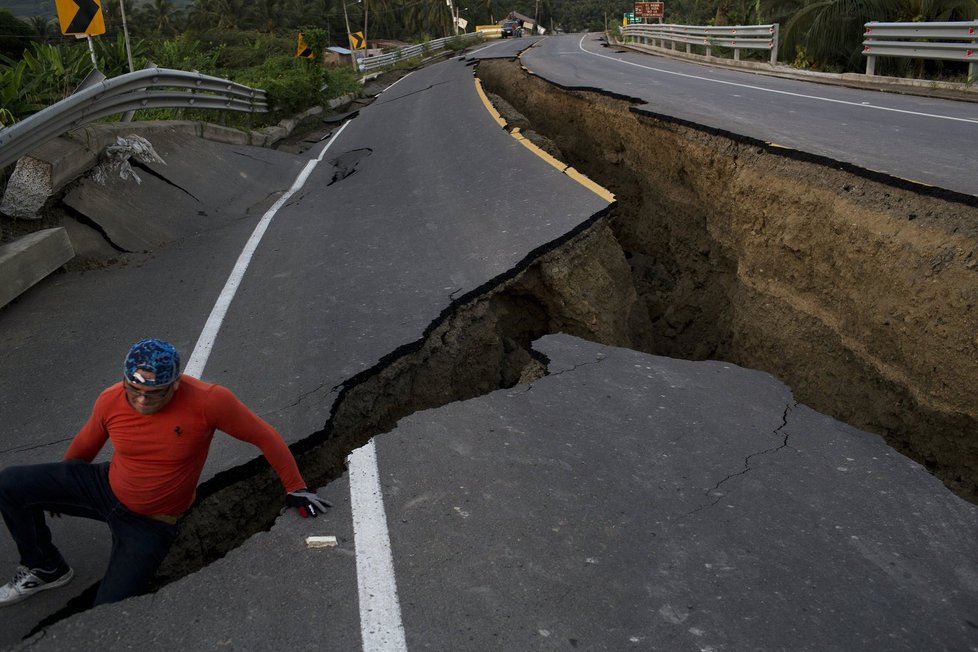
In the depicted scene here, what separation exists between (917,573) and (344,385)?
10.7 ft

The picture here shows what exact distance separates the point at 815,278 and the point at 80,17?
9.62m

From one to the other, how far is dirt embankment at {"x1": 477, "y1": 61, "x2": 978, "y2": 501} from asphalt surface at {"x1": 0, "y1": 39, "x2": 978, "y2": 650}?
0.96 meters

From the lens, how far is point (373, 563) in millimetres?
3420

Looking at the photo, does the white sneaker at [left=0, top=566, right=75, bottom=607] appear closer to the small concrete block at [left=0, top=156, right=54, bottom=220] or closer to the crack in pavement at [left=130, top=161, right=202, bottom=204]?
the small concrete block at [left=0, top=156, right=54, bottom=220]

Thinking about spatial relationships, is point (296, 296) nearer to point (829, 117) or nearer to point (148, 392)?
point (148, 392)

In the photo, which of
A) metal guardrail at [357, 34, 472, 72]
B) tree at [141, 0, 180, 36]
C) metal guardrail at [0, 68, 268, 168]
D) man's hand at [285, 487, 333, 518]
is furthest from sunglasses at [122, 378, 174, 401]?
tree at [141, 0, 180, 36]

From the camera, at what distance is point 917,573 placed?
11.0ft

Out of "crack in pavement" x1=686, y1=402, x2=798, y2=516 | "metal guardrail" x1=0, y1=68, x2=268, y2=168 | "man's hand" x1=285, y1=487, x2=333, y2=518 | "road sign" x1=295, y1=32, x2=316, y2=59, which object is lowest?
"crack in pavement" x1=686, y1=402, x2=798, y2=516

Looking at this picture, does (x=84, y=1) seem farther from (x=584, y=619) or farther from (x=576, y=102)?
(x=584, y=619)

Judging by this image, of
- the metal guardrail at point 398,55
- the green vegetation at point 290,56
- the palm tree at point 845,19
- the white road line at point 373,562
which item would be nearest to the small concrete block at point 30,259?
the green vegetation at point 290,56

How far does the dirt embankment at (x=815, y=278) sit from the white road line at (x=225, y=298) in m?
3.24

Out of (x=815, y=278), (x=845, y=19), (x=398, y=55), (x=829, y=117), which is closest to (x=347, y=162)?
(x=829, y=117)

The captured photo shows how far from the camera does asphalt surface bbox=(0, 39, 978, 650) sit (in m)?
3.09

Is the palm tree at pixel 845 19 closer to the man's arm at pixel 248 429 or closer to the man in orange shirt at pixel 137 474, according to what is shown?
the man's arm at pixel 248 429
